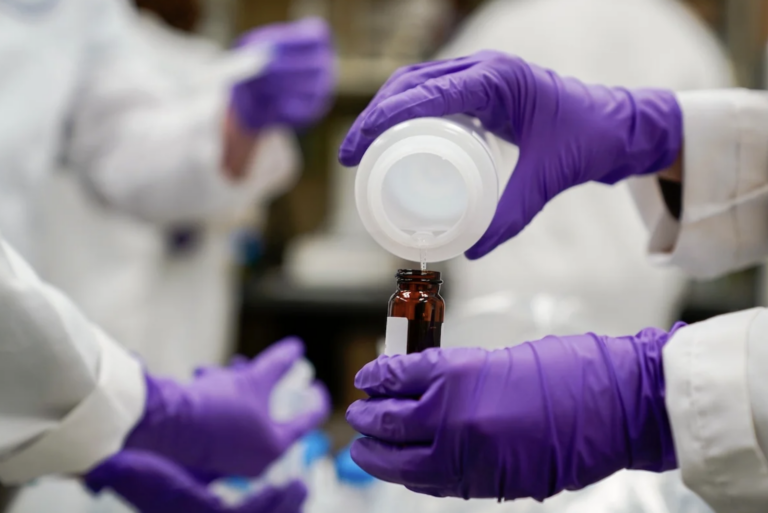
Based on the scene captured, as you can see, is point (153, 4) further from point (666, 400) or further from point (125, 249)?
point (666, 400)

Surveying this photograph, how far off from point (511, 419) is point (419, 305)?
11 cm

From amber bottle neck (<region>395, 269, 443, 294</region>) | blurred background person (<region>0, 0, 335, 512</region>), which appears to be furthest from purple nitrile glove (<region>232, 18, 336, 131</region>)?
amber bottle neck (<region>395, 269, 443, 294</region>)

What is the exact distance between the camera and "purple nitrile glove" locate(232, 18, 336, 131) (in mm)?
1396

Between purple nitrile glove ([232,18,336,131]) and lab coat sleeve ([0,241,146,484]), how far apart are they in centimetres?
80

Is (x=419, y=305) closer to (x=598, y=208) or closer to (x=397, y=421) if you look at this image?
(x=397, y=421)

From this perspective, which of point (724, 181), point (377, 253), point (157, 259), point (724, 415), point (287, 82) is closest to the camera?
point (724, 415)

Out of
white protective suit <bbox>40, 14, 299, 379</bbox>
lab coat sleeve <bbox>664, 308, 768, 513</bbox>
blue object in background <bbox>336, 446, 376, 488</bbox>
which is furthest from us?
white protective suit <bbox>40, 14, 299, 379</bbox>

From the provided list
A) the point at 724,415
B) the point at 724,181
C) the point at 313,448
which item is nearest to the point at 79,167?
the point at 313,448

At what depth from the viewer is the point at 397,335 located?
0.59 meters

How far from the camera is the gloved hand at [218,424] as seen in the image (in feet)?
2.59

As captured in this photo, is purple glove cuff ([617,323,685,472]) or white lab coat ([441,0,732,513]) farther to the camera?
white lab coat ([441,0,732,513])

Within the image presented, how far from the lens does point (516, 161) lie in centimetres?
70

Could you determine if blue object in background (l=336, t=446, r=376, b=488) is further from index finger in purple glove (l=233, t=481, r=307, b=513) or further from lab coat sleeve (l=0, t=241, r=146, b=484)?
lab coat sleeve (l=0, t=241, r=146, b=484)

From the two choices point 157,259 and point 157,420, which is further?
point 157,259
